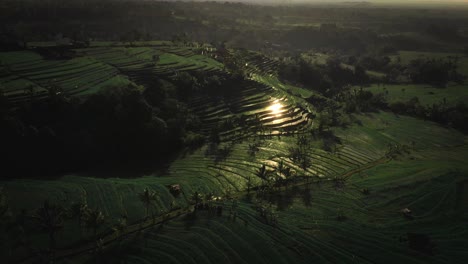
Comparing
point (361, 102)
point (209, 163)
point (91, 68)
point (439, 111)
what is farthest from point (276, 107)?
point (439, 111)

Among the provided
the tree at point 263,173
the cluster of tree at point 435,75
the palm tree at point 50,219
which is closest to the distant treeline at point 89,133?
the tree at point 263,173

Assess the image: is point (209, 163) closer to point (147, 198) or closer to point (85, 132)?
point (147, 198)

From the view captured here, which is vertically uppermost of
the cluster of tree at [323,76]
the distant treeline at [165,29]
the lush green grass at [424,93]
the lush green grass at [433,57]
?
the distant treeline at [165,29]

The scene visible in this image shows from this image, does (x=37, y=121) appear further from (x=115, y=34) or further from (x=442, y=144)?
(x=115, y=34)

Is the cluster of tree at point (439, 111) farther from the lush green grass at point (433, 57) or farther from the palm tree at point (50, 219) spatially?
the palm tree at point (50, 219)

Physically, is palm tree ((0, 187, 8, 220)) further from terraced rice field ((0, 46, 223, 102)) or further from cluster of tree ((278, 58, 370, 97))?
cluster of tree ((278, 58, 370, 97))

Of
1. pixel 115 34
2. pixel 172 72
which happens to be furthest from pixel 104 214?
pixel 115 34
